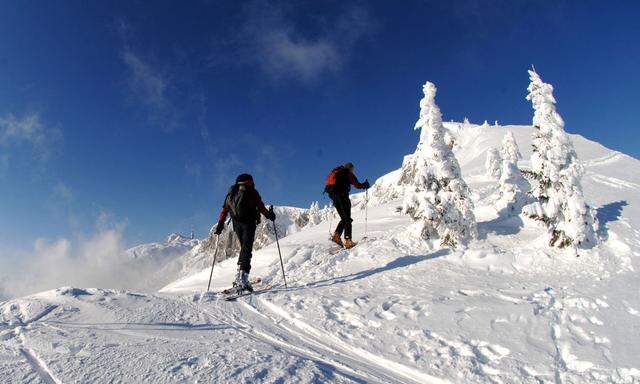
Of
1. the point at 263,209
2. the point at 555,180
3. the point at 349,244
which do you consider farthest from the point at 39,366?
the point at 555,180

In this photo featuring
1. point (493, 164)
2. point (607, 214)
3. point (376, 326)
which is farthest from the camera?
point (493, 164)

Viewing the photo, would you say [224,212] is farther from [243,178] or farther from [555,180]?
[555,180]

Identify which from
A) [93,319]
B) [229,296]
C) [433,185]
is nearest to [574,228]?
[433,185]

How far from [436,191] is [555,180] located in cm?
362

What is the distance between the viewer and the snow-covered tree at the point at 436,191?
12406 millimetres

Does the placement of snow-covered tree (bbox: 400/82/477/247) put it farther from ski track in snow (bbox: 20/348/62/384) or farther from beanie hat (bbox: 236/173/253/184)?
ski track in snow (bbox: 20/348/62/384)

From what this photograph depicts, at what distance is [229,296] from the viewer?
26.7ft

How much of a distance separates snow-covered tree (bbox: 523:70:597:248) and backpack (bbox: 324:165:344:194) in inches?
222

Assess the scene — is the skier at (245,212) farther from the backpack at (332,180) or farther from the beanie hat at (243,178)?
the backpack at (332,180)

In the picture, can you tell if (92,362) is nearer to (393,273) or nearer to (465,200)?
(393,273)

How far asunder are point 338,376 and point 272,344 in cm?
133

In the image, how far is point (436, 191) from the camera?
46.0ft

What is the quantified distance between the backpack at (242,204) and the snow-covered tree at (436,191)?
19.4ft

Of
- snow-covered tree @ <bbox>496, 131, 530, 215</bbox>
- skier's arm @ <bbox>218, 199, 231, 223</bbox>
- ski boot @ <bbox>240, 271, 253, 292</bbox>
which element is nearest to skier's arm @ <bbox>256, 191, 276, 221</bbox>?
skier's arm @ <bbox>218, 199, 231, 223</bbox>
